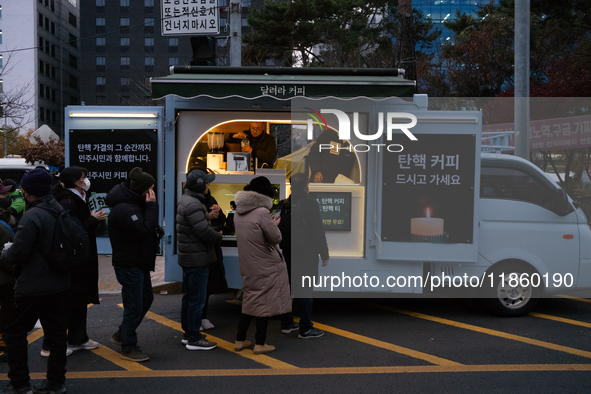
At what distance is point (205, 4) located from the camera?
9352 millimetres

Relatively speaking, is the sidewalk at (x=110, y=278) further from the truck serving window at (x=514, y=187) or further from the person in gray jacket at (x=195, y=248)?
the truck serving window at (x=514, y=187)

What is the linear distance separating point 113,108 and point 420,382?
4.85 m

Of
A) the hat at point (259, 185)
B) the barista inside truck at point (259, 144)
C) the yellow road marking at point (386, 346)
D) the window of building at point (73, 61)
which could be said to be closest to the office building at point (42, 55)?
the window of building at point (73, 61)

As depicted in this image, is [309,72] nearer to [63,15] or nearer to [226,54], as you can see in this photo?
[226,54]

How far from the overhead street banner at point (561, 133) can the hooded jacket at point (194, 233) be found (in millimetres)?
9861

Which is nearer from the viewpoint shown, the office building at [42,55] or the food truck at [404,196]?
the food truck at [404,196]

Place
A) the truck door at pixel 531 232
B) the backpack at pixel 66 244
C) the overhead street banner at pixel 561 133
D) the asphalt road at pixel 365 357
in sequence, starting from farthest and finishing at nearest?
the overhead street banner at pixel 561 133 < the truck door at pixel 531 232 < the asphalt road at pixel 365 357 < the backpack at pixel 66 244

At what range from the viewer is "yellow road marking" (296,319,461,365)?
4.64 meters

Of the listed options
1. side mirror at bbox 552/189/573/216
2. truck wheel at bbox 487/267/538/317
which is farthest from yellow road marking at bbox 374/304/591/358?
side mirror at bbox 552/189/573/216

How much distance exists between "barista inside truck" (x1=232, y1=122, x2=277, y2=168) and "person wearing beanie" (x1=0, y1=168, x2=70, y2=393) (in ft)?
11.2

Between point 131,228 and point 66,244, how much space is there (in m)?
0.68

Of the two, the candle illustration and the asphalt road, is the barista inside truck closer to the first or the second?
the asphalt road

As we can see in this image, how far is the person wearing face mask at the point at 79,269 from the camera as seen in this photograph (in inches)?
180

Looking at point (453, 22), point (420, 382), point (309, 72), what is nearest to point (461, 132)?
point (309, 72)
